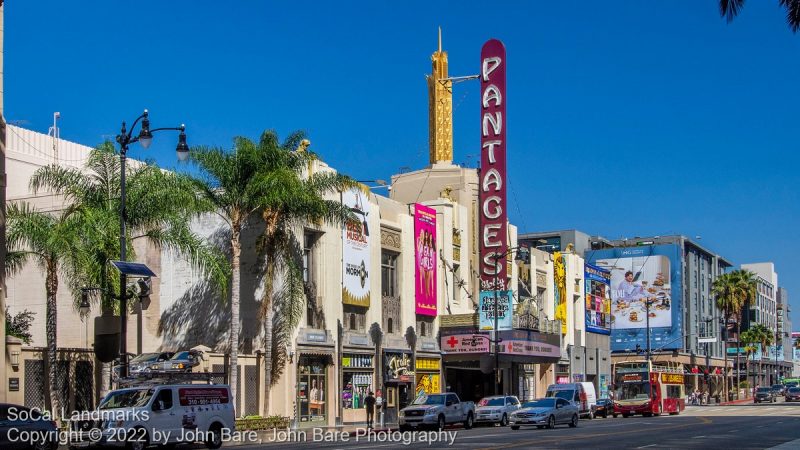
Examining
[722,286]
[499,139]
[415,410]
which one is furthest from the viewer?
[722,286]

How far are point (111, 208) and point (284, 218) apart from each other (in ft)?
26.8

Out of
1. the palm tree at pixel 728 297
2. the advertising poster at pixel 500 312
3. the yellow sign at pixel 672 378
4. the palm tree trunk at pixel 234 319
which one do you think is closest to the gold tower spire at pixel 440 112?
the advertising poster at pixel 500 312

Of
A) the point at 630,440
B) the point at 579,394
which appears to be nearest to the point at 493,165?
the point at 579,394

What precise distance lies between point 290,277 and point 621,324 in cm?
9073

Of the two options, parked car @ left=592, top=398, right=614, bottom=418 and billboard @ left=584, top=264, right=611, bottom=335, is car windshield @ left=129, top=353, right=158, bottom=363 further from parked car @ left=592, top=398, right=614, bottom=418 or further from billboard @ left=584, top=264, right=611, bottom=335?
billboard @ left=584, top=264, right=611, bottom=335

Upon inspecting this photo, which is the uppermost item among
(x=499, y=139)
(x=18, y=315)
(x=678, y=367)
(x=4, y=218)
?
(x=499, y=139)

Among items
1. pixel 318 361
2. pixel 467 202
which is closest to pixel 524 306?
pixel 467 202

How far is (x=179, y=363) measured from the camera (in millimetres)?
37469

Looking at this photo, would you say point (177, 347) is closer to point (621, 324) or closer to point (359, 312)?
point (359, 312)

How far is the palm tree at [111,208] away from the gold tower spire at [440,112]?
104 ft

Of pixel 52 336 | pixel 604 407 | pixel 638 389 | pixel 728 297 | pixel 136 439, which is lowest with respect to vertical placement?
pixel 604 407

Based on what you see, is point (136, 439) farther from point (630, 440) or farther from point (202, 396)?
point (630, 440)

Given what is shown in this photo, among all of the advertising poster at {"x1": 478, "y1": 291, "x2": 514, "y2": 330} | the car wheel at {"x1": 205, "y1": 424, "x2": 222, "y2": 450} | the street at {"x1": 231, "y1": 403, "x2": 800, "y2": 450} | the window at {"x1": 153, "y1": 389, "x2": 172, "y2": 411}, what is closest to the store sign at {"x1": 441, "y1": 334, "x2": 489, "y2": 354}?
the advertising poster at {"x1": 478, "y1": 291, "x2": 514, "y2": 330}

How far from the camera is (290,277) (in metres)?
45.0
